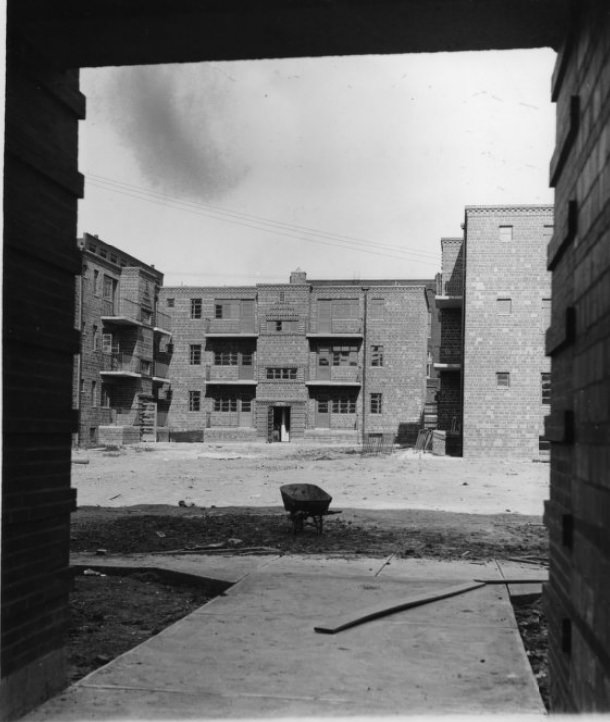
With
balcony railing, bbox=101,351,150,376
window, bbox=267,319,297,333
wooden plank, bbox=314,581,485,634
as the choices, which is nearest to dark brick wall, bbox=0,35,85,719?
wooden plank, bbox=314,581,485,634

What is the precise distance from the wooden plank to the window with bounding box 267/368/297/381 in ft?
136

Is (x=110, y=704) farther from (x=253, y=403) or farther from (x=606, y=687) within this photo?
(x=253, y=403)

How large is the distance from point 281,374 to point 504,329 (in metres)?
19.1

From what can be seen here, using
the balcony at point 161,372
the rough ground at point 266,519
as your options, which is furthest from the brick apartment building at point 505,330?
the balcony at point 161,372

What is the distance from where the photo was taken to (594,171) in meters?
3.22

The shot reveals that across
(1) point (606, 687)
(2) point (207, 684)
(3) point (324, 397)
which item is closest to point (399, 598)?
(2) point (207, 684)

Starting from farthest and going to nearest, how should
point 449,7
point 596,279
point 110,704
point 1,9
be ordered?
point 110,704 → point 449,7 → point 1,9 → point 596,279

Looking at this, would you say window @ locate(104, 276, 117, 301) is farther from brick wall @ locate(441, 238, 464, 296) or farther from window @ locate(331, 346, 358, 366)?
brick wall @ locate(441, 238, 464, 296)

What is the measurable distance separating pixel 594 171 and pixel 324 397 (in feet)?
154

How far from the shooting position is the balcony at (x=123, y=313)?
44.7 metres

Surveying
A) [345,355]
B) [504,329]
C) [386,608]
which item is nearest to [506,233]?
[504,329]

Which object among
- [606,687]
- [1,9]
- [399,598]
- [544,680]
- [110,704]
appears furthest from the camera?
[399,598]

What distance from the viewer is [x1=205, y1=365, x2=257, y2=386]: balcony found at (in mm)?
50500

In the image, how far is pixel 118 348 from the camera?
46.9 metres
